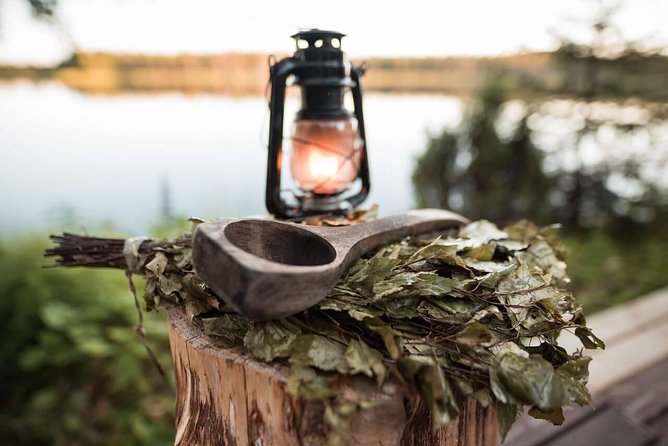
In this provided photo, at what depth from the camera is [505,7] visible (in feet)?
11.9

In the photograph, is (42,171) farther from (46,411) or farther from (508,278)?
(508,278)

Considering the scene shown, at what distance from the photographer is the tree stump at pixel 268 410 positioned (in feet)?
2.81

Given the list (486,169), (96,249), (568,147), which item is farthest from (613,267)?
(96,249)

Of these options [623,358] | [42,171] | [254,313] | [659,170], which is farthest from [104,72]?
[659,170]

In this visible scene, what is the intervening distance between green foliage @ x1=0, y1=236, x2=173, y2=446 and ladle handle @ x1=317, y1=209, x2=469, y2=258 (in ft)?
5.84

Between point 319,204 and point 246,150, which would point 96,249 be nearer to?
point 319,204

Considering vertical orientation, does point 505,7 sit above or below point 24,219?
above

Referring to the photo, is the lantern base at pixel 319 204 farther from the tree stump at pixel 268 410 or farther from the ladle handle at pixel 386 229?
the tree stump at pixel 268 410

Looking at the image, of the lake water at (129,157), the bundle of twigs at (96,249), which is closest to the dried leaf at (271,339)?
the bundle of twigs at (96,249)

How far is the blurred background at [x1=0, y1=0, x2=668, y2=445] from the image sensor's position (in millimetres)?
2678

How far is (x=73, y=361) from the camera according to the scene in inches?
112

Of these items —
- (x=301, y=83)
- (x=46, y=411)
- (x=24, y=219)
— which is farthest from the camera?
(x=24, y=219)

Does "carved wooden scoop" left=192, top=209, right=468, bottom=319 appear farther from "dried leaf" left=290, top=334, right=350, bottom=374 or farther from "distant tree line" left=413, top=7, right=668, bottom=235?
"distant tree line" left=413, top=7, right=668, bottom=235

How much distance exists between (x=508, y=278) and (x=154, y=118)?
3248 mm
